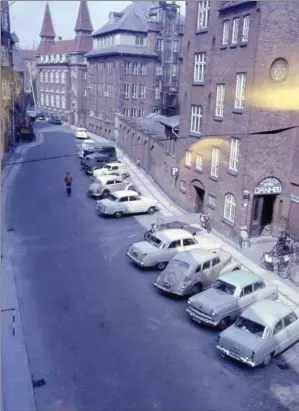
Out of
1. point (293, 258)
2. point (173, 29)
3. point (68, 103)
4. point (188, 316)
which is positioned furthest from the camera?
point (68, 103)

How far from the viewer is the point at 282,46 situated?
2247cm

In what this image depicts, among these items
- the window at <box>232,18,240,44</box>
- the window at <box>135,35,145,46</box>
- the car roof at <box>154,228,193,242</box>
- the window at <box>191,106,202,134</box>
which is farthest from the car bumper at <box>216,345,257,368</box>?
the window at <box>135,35,145,46</box>

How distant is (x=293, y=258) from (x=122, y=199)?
12.2m

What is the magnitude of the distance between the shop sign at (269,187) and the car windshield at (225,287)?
29.2 ft

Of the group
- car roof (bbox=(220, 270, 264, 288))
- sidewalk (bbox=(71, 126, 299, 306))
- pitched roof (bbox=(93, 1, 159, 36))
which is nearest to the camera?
car roof (bbox=(220, 270, 264, 288))

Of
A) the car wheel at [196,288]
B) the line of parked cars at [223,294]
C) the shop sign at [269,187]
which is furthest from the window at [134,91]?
the car wheel at [196,288]

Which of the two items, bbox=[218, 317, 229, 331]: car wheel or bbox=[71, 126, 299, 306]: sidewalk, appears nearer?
bbox=[218, 317, 229, 331]: car wheel

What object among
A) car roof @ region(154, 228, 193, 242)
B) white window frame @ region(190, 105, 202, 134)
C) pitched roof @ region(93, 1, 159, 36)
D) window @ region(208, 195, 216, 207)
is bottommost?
car roof @ region(154, 228, 193, 242)

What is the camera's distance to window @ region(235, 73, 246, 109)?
23453mm

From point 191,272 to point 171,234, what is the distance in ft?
12.8

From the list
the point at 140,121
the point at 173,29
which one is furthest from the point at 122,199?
the point at 173,29

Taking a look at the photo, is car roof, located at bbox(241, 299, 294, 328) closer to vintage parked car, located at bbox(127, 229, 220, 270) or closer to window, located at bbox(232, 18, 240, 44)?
vintage parked car, located at bbox(127, 229, 220, 270)

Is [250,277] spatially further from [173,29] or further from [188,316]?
[173,29]

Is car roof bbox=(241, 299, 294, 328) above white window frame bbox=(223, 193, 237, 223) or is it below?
below
